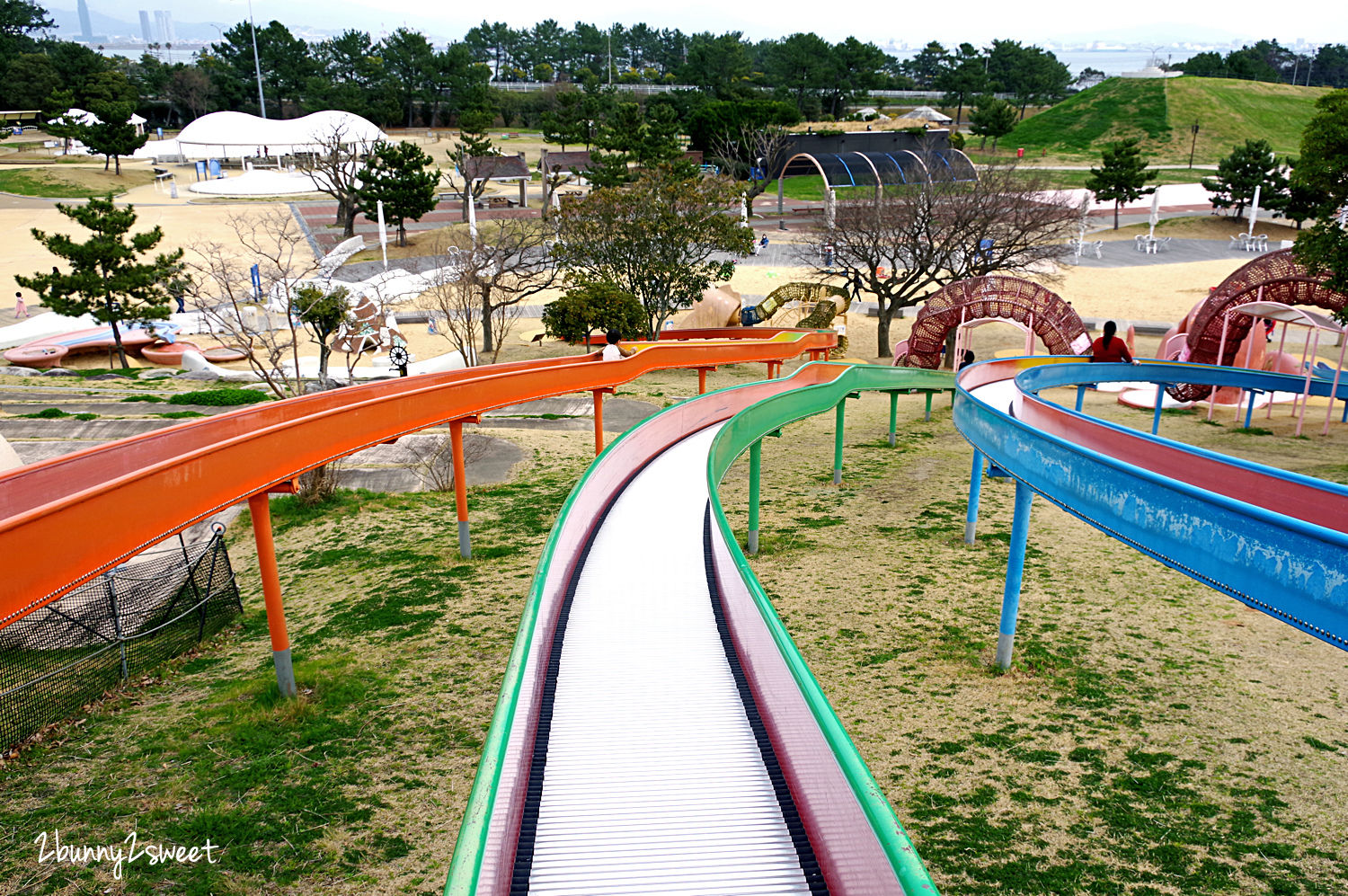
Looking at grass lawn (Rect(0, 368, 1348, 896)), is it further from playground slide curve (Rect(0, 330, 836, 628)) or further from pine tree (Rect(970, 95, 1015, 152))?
pine tree (Rect(970, 95, 1015, 152))

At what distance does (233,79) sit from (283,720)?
106 m

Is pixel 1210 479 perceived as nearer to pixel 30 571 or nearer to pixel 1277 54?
pixel 30 571

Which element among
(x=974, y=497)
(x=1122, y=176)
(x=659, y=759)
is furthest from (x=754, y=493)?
(x=1122, y=176)

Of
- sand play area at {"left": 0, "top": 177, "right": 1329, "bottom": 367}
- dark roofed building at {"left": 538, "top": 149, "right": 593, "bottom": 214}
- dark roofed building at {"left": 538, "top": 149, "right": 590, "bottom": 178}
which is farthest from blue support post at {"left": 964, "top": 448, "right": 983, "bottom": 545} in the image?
dark roofed building at {"left": 538, "top": 149, "right": 590, "bottom": 178}

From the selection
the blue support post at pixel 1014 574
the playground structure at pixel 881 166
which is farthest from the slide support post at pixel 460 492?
the playground structure at pixel 881 166

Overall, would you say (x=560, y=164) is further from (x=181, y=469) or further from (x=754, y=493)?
(x=181, y=469)

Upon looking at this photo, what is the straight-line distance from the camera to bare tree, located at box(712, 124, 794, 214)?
65812 millimetres

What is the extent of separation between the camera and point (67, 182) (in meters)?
69.4

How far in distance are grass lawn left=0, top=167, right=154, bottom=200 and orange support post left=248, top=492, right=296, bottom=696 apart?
231 ft

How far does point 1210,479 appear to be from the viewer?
8.70 metres

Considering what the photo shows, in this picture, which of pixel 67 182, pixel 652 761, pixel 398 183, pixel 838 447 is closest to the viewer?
pixel 652 761

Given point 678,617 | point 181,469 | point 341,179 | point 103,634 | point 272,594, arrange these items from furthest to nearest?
point 341,179
point 103,634
point 272,594
point 678,617
point 181,469

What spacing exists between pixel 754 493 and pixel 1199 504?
8.39 meters

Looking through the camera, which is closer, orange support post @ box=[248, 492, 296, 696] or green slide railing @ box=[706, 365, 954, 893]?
green slide railing @ box=[706, 365, 954, 893]
